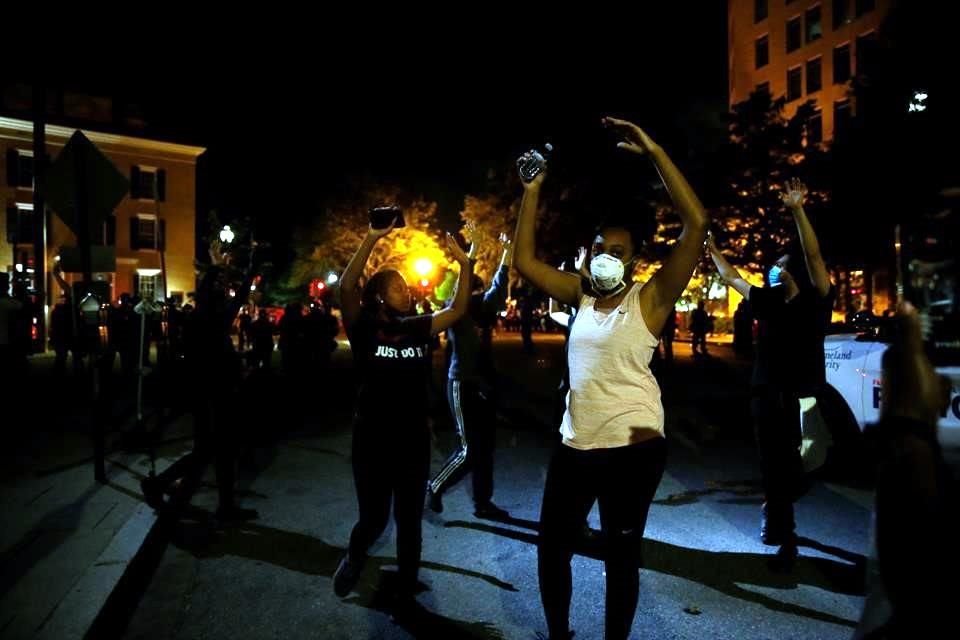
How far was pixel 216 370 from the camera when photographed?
6168 mm

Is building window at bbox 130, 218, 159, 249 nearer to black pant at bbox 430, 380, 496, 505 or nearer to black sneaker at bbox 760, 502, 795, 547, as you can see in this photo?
black pant at bbox 430, 380, 496, 505

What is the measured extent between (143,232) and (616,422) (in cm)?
4786

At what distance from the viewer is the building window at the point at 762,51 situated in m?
51.9

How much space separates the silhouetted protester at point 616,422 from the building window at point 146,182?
46591 mm

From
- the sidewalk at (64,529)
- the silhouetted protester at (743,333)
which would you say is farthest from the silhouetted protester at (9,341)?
the silhouetted protester at (743,333)

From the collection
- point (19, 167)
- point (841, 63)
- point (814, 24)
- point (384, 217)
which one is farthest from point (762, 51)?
point (384, 217)

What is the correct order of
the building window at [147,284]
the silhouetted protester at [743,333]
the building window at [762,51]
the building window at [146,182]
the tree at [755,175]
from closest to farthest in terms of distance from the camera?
the silhouetted protester at [743,333], the tree at [755,175], the building window at [146,182], the building window at [147,284], the building window at [762,51]

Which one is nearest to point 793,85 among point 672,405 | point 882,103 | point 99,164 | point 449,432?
point 882,103

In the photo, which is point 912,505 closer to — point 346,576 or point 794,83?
point 346,576

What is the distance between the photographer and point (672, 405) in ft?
40.8

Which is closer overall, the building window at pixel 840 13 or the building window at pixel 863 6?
the building window at pixel 863 6

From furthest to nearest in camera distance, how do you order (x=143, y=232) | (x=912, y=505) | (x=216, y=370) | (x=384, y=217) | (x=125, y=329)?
(x=143, y=232)
(x=125, y=329)
(x=216, y=370)
(x=384, y=217)
(x=912, y=505)

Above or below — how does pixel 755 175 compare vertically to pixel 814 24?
below

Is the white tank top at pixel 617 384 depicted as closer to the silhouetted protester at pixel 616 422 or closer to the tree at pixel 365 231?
the silhouetted protester at pixel 616 422
